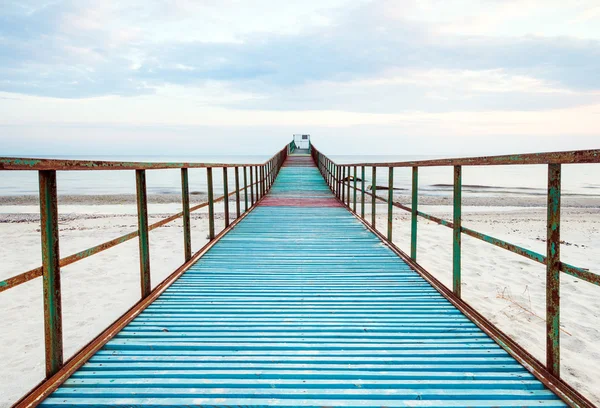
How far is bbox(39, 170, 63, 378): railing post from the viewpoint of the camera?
1.92 metres

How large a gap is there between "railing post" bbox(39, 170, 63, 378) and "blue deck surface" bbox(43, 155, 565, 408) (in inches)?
6.6

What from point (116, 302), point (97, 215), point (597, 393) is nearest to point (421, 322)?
point (597, 393)

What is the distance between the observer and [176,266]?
7316 millimetres

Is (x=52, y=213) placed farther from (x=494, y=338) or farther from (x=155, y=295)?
(x=494, y=338)

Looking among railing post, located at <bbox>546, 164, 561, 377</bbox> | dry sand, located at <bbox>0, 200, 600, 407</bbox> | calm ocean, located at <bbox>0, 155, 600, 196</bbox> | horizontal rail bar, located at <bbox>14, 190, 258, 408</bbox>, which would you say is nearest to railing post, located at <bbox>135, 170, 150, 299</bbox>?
horizontal rail bar, located at <bbox>14, 190, 258, 408</bbox>

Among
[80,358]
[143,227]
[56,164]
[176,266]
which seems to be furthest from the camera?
[176,266]

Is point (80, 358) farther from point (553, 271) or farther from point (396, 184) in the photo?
point (396, 184)

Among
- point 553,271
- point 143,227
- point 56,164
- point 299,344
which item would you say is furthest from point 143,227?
point 553,271

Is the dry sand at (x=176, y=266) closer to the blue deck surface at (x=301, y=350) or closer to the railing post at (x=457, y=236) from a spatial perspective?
the railing post at (x=457, y=236)

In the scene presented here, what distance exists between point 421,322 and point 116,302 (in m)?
4.29

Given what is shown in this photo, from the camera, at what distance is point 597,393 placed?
325 cm

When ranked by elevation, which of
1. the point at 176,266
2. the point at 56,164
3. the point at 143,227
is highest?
the point at 56,164

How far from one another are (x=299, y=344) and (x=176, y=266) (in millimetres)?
5409

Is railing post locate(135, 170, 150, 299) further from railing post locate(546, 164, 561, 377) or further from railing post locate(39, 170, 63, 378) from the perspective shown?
railing post locate(546, 164, 561, 377)
